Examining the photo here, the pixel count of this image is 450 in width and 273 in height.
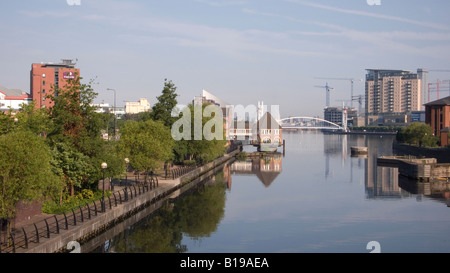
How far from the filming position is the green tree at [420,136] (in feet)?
336

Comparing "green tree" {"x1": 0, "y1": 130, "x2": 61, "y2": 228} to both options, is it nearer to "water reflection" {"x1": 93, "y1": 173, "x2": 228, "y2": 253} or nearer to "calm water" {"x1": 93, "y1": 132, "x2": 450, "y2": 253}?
"water reflection" {"x1": 93, "y1": 173, "x2": 228, "y2": 253}

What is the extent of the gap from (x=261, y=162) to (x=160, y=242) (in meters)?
60.0

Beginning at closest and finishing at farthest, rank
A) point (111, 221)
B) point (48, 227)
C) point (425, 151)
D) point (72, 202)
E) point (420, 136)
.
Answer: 1. point (48, 227)
2. point (111, 221)
3. point (72, 202)
4. point (425, 151)
5. point (420, 136)

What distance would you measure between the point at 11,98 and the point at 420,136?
83510 millimetres

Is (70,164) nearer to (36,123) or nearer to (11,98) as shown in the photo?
(36,123)

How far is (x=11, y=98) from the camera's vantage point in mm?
107062

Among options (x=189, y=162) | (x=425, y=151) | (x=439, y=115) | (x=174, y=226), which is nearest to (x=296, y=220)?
(x=174, y=226)

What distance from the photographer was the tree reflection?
27.8m

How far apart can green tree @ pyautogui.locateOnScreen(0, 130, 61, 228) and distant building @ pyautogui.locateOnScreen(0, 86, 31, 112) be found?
273ft
